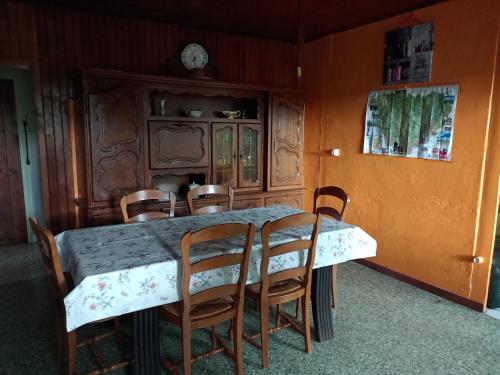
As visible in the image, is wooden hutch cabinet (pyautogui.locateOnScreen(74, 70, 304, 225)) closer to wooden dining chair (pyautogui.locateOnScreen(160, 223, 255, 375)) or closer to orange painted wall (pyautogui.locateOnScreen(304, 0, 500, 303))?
orange painted wall (pyautogui.locateOnScreen(304, 0, 500, 303))

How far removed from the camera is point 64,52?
3307 millimetres

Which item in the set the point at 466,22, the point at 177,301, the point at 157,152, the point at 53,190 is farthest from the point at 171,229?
the point at 466,22

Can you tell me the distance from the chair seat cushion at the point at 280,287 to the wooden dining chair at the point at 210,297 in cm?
15

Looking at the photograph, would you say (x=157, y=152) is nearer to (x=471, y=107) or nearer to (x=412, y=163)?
(x=412, y=163)

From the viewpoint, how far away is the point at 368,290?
315 centimetres

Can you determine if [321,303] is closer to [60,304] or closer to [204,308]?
[204,308]

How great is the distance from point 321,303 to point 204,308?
84 cm

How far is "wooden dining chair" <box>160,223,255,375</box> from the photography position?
1.69 metres

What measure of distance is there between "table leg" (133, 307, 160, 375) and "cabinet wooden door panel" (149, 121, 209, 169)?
1.85m

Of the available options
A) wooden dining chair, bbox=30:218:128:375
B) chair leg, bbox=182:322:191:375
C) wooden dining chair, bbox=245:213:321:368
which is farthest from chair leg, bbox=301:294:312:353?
wooden dining chair, bbox=30:218:128:375

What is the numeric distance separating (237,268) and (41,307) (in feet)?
5.79

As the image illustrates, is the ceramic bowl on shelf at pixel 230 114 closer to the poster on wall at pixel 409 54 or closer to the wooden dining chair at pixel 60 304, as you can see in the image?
the poster on wall at pixel 409 54

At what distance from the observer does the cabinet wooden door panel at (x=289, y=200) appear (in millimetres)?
4123

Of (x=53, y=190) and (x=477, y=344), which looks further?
(x=53, y=190)
